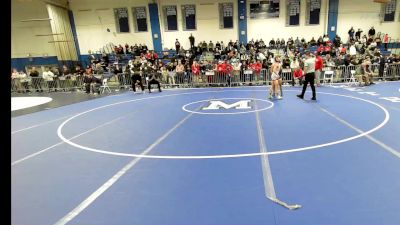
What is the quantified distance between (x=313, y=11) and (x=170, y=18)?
42.1 feet

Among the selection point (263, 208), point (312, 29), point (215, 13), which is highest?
point (215, 13)

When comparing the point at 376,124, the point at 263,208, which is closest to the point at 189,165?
the point at 263,208

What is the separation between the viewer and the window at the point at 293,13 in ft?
80.5

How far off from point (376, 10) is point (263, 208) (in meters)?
26.4

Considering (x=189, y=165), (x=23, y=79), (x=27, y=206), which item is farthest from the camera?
(x=23, y=79)

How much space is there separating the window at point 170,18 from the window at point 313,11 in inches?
466

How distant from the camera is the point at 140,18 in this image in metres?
26.4

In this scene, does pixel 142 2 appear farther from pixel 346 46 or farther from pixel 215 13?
pixel 346 46

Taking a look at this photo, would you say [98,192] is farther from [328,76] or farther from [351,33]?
[351,33]

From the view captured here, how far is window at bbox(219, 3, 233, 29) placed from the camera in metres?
25.4

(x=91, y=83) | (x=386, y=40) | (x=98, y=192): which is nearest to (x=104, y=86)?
(x=91, y=83)

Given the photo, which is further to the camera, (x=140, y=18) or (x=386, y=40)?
(x=140, y=18)

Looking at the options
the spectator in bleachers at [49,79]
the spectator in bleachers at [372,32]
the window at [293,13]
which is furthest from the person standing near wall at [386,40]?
the spectator in bleachers at [49,79]

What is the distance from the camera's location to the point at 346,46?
2272 centimetres
